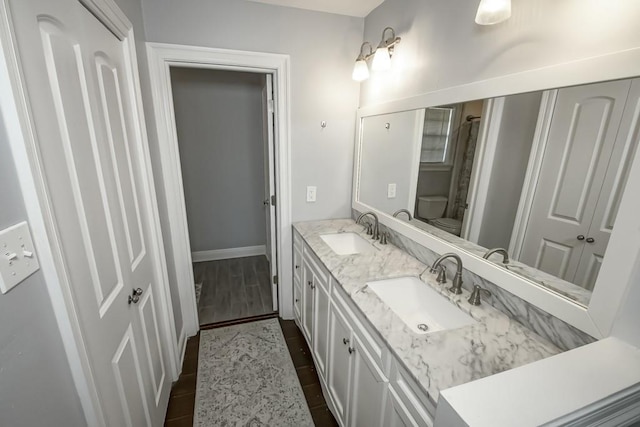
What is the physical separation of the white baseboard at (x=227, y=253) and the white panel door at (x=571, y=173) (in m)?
3.28

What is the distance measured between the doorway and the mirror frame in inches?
82.7

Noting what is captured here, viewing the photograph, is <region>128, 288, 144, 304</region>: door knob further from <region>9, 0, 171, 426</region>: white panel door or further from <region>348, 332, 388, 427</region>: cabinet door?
<region>348, 332, 388, 427</region>: cabinet door

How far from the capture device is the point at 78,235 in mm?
845

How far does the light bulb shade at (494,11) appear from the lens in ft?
3.29

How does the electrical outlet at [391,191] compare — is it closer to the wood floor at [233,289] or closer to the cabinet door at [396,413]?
the cabinet door at [396,413]

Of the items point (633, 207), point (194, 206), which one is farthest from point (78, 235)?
point (194, 206)

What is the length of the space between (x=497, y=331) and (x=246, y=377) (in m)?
1.59

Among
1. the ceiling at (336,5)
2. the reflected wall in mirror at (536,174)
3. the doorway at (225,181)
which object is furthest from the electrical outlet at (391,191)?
the doorway at (225,181)

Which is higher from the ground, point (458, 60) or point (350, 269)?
point (458, 60)

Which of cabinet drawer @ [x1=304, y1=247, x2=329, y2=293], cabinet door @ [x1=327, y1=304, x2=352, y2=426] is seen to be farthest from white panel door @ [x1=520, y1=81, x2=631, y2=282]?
cabinet drawer @ [x1=304, y1=247, x2=329, y2=293]

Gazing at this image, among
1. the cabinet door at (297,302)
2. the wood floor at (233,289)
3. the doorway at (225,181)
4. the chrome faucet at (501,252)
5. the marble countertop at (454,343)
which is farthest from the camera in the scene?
the doorway at (225,181)

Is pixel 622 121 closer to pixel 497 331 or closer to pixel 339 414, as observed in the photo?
pixel 497 331

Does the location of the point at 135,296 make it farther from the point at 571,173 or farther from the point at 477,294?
the point at 571,173

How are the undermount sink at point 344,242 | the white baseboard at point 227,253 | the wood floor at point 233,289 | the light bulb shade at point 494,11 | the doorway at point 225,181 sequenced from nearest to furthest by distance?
the light bulb shade at point 494,11 < the undermount sink at point 344,242 < the wood floor at point 233,289 < the doorway at point 225,181 < the white baseboard at point 227,253
